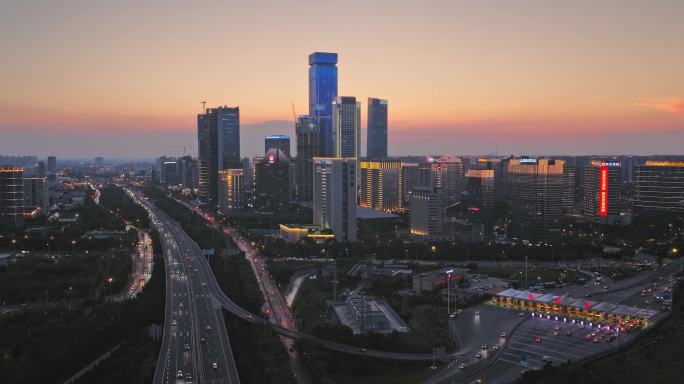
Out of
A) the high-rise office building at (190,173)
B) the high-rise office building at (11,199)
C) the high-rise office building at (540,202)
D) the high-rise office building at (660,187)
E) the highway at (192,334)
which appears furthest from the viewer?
the high-rise office building at (190,173)

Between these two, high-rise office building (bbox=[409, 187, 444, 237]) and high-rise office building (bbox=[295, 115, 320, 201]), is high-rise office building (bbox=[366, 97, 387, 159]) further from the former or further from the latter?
high-rise office building (bbox=[409, 187, 444, 237])

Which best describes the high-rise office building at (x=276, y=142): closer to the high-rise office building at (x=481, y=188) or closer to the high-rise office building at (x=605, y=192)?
the high-rise office building at (x=481, y=188)

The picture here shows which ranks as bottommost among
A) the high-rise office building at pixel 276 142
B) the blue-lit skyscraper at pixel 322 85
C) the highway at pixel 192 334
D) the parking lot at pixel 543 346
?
the parking lot at pixel 543 346

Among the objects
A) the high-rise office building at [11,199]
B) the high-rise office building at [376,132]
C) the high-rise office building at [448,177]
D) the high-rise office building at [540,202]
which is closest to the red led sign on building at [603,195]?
the high-rise office building at [540,202]

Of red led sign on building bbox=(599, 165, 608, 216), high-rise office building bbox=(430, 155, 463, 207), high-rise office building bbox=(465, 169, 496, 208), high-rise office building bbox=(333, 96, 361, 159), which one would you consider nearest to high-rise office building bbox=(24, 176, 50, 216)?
high-rise office building bbox=(333, 96, 361, 159)

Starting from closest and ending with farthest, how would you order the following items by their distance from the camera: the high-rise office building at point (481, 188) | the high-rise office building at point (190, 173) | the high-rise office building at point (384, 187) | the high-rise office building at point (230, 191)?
the high-rise office building at point (481, 188)
the high-rise office building at point (230, 191)
the high-rise office building at point (384, 187)
the high-rise office building at point (190, 173)

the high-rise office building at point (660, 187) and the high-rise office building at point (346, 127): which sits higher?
the high-rise office building at point (346, 127)

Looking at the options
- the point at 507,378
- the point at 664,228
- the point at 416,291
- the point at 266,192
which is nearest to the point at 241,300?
the point at 416,291

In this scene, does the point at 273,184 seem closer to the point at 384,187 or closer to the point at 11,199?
the point at 384,187

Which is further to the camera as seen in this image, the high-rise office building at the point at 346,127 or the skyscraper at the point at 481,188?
the high-rise office building at the point at 346,127
